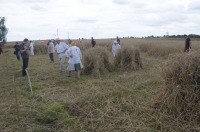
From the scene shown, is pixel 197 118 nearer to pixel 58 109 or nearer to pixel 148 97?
pixel 148 97

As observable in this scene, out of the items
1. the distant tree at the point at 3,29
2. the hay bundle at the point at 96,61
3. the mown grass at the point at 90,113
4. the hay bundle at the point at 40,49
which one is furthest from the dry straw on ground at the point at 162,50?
the distant tree at the point at 3,29

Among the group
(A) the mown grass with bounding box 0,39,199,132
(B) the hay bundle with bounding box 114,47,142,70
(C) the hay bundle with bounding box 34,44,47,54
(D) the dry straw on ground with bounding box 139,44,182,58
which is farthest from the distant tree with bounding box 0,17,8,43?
(A) the mown grass with bounding box 0,39,199,132

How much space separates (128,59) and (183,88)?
847 cm

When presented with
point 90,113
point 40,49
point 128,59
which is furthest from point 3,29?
point 90,113

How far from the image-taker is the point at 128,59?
46.2ft

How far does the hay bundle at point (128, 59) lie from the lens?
1379cm

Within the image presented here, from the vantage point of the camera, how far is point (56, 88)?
9344 mm

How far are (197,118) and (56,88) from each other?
5.38 metres

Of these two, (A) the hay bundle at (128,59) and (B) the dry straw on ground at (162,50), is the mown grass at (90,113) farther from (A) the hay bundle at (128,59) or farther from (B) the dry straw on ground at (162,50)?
(B) the dry straw on ground at (162,50)

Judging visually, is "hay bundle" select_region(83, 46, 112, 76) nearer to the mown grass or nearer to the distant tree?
the mown grass

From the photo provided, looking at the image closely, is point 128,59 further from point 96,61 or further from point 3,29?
point 3,29

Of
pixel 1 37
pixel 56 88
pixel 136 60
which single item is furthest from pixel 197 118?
pixel 1 37

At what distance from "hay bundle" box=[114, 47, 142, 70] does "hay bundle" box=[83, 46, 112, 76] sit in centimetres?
116

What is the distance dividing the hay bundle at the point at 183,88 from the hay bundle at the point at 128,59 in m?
7.74
